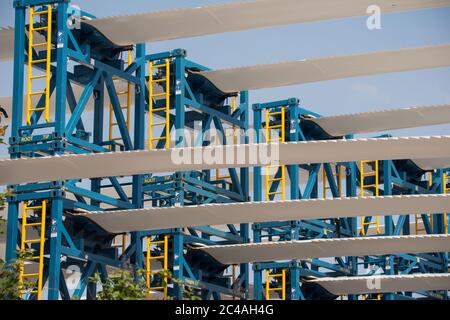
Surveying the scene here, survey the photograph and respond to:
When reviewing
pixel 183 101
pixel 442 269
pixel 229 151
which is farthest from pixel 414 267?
pixel 229 151

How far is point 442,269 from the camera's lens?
4703 cm

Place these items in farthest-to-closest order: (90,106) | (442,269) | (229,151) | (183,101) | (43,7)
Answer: (442,269)
(90,106)
(183,101)
(43,7)
(229,151)

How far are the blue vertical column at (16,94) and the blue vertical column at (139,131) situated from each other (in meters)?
4.28

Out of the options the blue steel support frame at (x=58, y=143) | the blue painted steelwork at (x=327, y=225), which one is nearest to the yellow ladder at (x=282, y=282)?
the blue painted steelwork at (x=327, y=225)

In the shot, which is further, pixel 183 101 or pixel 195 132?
pixel 195 132

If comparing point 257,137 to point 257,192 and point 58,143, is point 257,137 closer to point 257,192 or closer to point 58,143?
point 257,192

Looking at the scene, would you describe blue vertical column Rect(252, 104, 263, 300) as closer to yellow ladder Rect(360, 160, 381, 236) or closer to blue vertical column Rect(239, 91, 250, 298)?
blue vertical column Rect(239, 91, 250, 298)

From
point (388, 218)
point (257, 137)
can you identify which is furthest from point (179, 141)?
point (388, 218)

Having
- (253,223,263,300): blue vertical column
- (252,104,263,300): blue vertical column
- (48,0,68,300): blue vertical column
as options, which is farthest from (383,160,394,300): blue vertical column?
(48,0,68,300): blue vertical column

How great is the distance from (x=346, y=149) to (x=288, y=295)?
9.39 meters

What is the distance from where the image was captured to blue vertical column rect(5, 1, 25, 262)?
3266 cm

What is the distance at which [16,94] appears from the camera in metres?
33.2

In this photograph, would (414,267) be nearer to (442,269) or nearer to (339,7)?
(442,269)

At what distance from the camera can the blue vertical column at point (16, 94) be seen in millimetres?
32656
